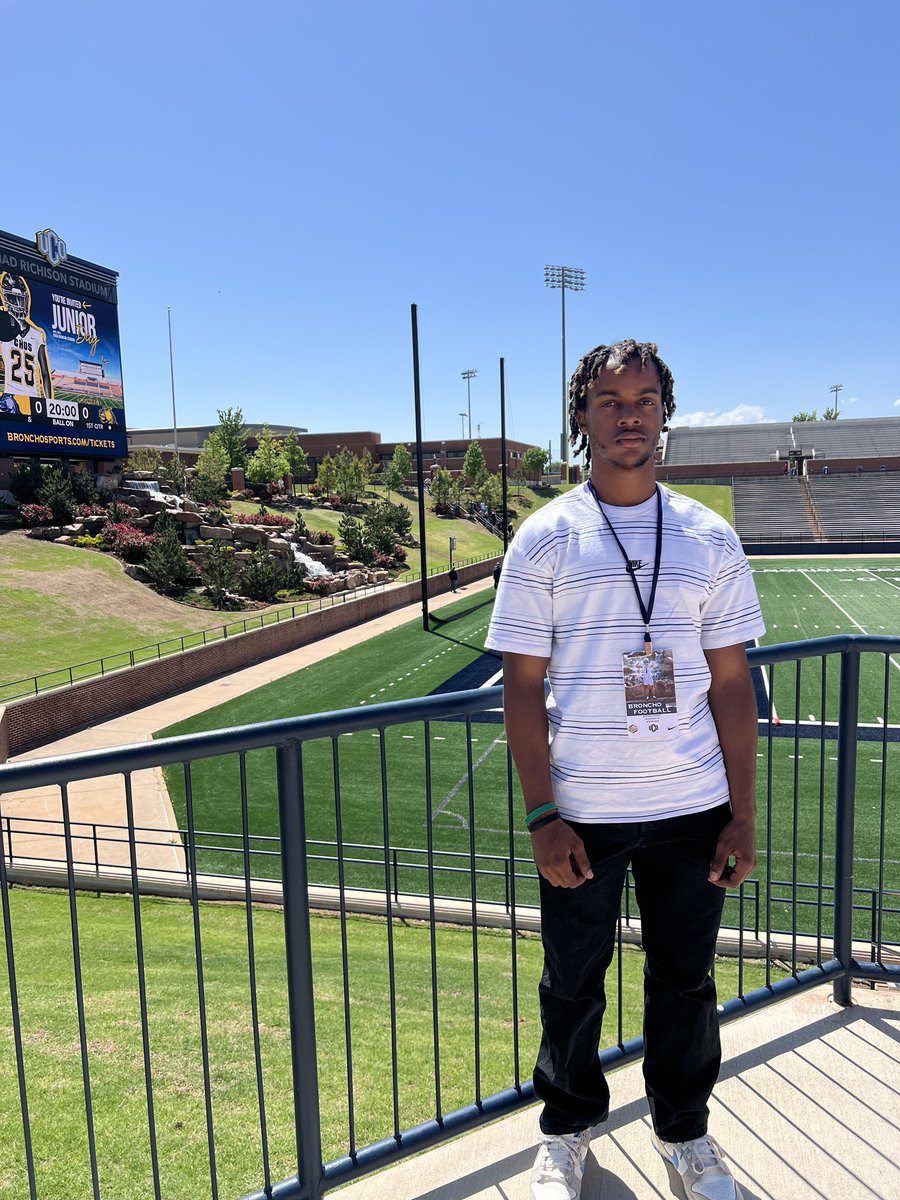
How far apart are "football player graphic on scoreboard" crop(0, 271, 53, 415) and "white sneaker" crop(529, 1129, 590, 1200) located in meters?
33.9

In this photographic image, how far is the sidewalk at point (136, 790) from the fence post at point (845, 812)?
4664 millimetres

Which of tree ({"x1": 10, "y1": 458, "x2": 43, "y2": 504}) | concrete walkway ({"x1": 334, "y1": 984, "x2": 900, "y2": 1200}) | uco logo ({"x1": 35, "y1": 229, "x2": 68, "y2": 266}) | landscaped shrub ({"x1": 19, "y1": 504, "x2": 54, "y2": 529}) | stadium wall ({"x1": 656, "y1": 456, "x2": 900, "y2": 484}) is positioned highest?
uco logo ({"x1": 35, "y1": 229, "x2": 68, "y2": 266})

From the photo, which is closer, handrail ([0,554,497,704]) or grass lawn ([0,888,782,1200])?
grass lawn ([0,888,782,1200])

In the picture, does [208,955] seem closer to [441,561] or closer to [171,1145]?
[171,1145]

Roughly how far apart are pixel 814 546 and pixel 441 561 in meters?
25.6

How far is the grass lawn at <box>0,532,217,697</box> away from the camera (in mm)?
→ 22000

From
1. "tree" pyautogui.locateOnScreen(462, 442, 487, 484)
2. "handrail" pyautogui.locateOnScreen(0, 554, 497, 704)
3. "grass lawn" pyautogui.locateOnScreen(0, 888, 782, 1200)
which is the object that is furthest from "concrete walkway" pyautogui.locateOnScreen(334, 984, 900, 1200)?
"tree" pyautogui.locateOnScreen(462, 442, 487, 484)

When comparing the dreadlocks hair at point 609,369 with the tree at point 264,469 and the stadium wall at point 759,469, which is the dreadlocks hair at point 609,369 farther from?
the stadium wall at point 759,469

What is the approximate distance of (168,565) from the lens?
29609 millimetres

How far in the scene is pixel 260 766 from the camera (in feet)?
49.2

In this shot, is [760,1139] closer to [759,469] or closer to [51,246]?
[51,246]

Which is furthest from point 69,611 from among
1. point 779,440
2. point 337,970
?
point 779,440

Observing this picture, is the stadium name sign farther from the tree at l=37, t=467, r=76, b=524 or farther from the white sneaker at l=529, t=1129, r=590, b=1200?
the white sneaker at l=529, t=1129, r=590, b=1200

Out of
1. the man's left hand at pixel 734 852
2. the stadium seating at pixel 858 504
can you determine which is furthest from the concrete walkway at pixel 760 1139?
the stadium seating at pixel 858 504
